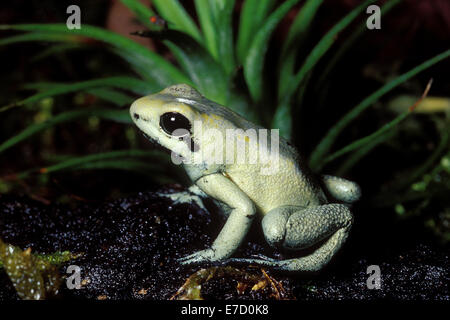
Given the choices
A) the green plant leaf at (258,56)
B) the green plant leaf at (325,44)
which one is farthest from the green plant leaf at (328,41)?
the green plant leaf at (258,56)

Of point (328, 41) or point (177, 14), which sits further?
point (177, 14)

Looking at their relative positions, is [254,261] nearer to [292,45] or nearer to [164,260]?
[164,260]

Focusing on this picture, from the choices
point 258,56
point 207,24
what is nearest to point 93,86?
point 207,24

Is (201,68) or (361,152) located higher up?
(201,68)

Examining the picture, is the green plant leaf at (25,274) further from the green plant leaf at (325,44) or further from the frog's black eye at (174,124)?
the green plant leaf at (325,44)

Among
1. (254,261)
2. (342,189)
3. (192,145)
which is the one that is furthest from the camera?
(342,189)
